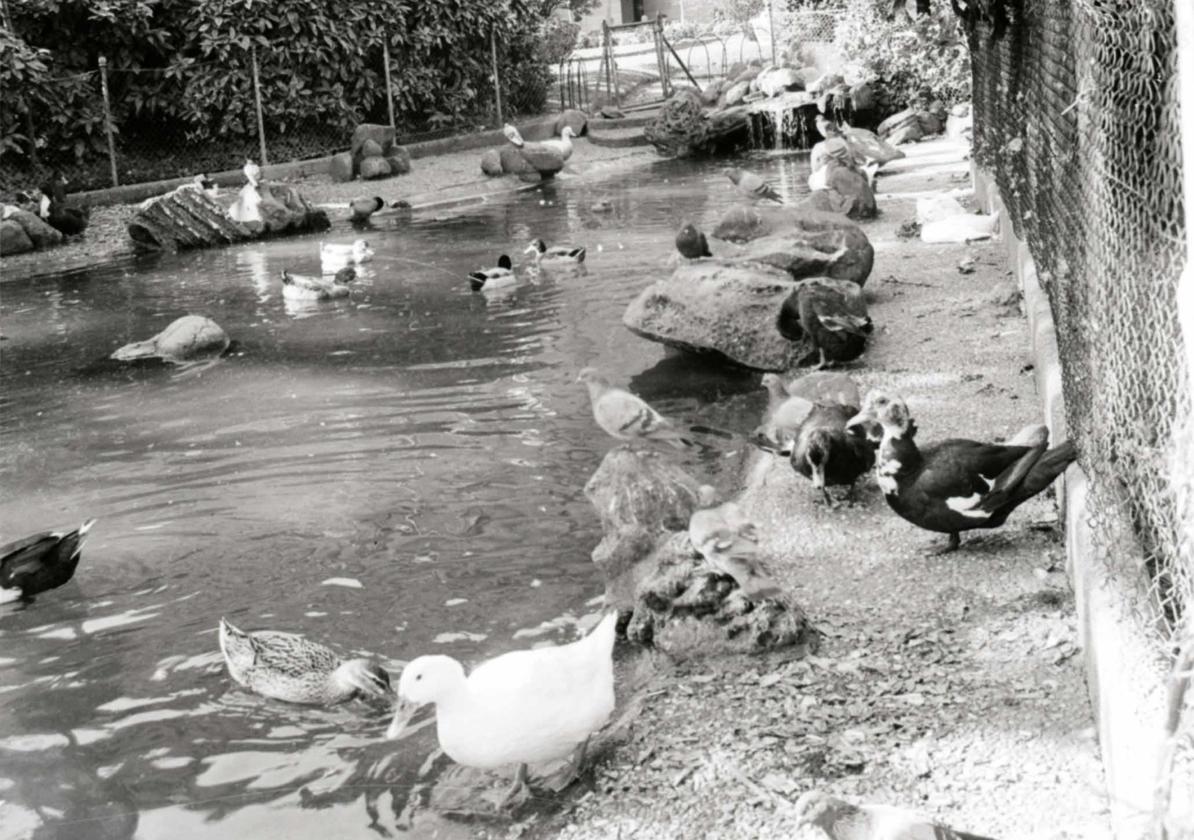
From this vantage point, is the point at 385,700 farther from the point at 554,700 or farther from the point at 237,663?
the point at 554,700

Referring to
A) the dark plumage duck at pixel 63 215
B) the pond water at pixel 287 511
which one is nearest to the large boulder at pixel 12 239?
the dark plumage duck at pixel 63 215

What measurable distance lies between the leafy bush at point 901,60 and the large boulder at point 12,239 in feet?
43.1

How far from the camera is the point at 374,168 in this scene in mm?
23172

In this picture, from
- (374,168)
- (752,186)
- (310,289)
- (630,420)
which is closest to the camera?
(630,420)

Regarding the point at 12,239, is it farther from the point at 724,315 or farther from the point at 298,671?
the point at 298,671

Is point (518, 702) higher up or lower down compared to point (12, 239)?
lower down

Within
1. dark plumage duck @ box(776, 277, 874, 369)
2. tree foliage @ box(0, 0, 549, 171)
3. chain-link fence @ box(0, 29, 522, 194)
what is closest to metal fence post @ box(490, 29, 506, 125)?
tree foliage @ box(0, 0, 549, 171)

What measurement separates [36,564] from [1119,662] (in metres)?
5.20

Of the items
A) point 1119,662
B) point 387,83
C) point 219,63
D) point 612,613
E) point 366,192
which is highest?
point 219,63

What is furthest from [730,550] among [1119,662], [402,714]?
[1119,662]

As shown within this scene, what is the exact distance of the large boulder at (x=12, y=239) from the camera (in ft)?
59.6

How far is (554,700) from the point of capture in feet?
15.2

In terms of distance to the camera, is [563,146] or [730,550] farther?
[563,146]

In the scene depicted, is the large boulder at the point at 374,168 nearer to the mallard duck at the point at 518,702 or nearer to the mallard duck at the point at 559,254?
the mallard duck at the point at 559,254
